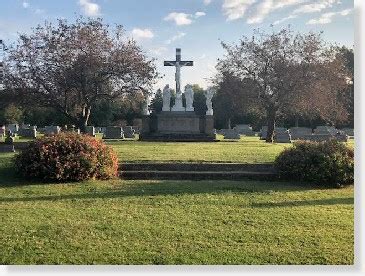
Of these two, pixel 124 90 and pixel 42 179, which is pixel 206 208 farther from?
pixel 124 90

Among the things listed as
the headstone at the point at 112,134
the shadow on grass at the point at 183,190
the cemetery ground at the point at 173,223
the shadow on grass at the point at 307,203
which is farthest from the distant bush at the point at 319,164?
the headstone at the point at 112,134

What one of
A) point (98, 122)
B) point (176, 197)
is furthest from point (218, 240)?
point (98, 122)

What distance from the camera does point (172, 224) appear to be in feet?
24.2

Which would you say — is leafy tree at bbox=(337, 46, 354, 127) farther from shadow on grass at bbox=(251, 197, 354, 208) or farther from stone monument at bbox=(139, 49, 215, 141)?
shadow on grass at bbox=(251, 197, 354, 208)

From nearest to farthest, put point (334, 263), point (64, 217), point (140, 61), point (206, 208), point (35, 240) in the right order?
point (334, 263) < point (35, 240) < point (64, 217) < point (206, 208) < point (140, 61)

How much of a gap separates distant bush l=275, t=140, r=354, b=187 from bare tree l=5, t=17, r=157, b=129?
14.3m

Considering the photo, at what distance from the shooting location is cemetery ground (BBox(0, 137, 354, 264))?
20.4ft

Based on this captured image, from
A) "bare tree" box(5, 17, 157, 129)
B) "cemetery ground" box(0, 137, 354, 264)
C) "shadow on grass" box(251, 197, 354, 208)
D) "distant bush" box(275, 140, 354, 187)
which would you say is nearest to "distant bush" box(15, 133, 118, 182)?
"cemetery ground" box(0, 137, 354, 264)

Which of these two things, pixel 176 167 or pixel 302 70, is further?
pixel 302 70

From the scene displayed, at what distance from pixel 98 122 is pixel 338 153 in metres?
40.5

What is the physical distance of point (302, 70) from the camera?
2572 cm

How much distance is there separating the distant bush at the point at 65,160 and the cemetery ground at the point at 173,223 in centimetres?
36

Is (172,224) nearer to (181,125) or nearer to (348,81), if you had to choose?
(181,125)

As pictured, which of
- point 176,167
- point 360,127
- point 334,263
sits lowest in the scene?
point 334,263
